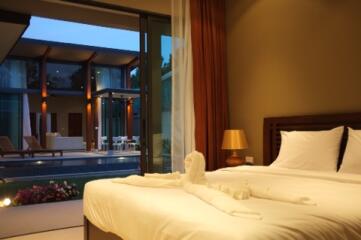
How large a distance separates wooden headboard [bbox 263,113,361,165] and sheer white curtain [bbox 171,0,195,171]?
0.93 m

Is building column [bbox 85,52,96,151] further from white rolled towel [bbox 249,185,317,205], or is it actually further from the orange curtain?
white rolled towel [bbox 249,185,317,205]

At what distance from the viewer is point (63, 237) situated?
354 centimetres

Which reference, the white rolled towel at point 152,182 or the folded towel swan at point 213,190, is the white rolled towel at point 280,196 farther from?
the white rolled towel at point 152,182

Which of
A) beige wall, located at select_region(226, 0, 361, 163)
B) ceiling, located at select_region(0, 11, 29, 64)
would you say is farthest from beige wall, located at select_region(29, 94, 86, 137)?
beige wall, located at select_region(226, 0, 361, 163)

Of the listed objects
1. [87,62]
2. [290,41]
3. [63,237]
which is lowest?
[63,237]

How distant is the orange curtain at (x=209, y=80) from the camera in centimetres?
441

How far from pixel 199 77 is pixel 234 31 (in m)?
0.84

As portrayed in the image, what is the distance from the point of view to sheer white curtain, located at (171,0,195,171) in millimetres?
4336

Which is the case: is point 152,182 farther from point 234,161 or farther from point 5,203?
point 5,203

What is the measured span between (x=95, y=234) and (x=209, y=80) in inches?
101

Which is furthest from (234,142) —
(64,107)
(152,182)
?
(64,107)

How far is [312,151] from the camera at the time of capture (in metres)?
3.13

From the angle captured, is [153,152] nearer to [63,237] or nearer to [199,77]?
[199,77]

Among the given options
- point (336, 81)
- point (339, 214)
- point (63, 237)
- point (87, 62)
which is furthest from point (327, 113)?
point (87, 62)
